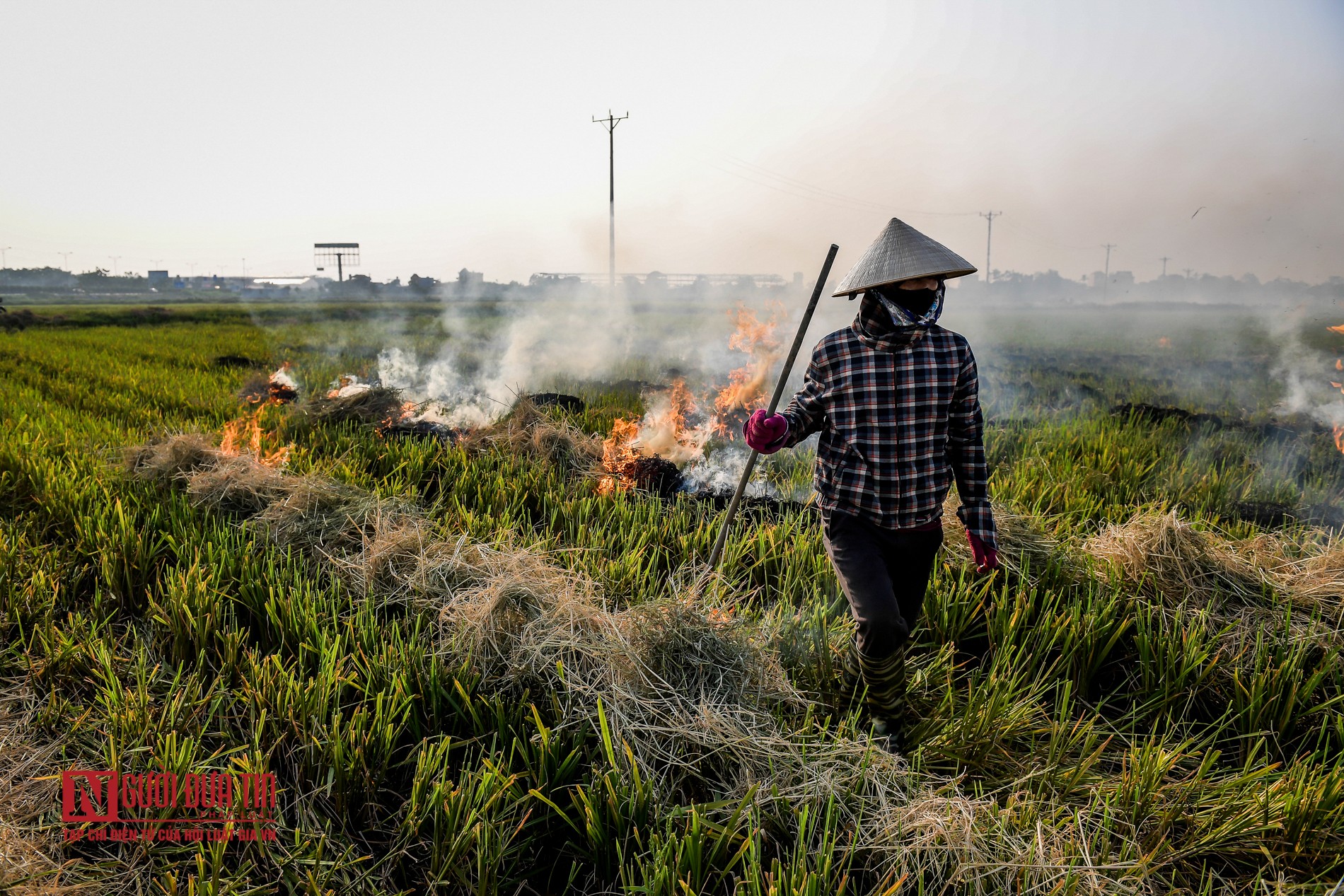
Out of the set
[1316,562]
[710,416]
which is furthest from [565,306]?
[1316,562]

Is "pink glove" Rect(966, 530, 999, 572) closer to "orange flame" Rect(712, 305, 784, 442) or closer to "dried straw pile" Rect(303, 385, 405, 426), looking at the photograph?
"orange flame" Rect(712, 305, 784, 442)

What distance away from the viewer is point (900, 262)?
2.40 metres

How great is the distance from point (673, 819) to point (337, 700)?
1191 mm

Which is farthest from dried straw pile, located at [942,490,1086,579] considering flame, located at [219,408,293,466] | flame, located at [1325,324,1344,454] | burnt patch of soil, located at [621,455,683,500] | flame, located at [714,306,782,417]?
flame, located at [1325,324,1344,454]

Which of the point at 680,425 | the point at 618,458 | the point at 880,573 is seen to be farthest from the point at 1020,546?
the point at 680,425

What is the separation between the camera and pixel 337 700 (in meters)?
2.26

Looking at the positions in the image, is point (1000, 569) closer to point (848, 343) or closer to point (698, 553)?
point (698, 553)

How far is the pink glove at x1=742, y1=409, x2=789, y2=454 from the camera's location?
8.46ft

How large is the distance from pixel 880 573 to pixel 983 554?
0.51 m

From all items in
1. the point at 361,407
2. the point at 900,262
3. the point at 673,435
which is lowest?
the point at 673,435

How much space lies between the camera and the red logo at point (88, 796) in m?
1.94

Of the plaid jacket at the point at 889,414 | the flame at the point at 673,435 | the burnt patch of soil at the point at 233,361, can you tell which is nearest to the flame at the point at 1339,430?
the flame at the point at 673,435

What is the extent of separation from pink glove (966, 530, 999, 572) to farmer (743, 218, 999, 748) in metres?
0.01

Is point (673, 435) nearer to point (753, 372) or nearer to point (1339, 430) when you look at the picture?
point (753, 372)
